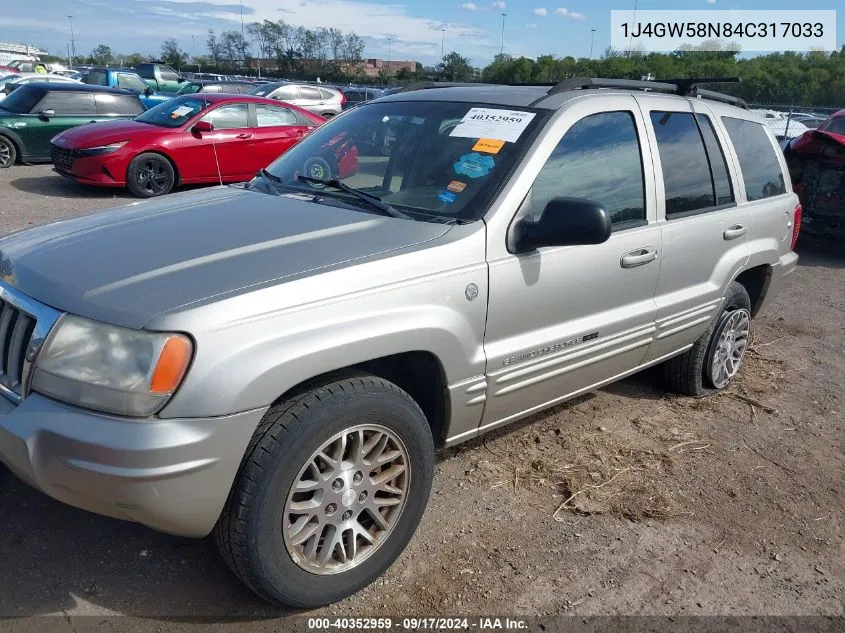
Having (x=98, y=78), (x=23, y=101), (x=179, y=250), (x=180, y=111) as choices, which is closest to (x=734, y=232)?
(x=179, y=250)

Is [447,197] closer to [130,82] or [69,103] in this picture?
[69,103]

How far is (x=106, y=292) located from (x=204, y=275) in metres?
0.30

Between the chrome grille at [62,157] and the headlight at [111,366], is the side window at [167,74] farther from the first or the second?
the headlight at [111,366]

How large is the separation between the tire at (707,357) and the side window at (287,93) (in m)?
15.0

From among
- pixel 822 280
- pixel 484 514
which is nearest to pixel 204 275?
pixel 484 514

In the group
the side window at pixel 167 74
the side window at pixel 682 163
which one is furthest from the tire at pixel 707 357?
the side window at pixel 167 74

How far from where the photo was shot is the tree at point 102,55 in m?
81.3

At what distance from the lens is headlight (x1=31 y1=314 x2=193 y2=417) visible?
2.13m

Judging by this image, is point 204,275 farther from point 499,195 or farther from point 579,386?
point 579,386

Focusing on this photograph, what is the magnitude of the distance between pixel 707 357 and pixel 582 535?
192 cm

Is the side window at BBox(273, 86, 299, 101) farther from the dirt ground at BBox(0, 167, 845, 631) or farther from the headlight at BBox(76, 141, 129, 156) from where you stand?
the dirt ground at BBox(0, 167, 845, 631)

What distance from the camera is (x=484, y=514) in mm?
3279

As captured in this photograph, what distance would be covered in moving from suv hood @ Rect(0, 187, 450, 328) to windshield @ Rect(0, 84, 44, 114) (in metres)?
10.8

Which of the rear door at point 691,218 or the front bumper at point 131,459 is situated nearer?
the front bumper at point 131,459
